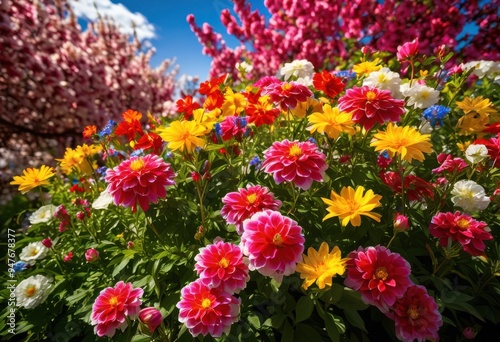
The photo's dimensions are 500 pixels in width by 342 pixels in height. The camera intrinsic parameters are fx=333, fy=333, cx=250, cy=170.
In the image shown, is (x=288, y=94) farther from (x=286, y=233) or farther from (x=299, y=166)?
(x=286, y=233)

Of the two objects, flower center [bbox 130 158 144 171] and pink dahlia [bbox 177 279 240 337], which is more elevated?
flower center [bbox 130 158 144 171]

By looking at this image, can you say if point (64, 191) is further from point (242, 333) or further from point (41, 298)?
point (242, 333)

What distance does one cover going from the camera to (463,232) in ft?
3.76

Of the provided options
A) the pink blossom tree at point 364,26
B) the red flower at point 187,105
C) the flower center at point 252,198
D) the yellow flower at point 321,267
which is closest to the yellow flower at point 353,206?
the yellow flower at point 321,267

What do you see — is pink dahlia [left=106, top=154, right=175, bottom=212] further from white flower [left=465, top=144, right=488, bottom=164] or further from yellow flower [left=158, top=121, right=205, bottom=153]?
white flower [left=465, top=144, right=488, bottom=164]

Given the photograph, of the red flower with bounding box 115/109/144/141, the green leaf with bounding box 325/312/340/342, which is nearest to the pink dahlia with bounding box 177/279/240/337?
the green leaf with bounding box 325/312/340/342

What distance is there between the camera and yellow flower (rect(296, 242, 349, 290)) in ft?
3.20

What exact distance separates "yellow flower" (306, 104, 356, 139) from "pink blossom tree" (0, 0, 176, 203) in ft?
14.9

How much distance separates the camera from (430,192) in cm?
141

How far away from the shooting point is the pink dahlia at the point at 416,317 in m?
1.06

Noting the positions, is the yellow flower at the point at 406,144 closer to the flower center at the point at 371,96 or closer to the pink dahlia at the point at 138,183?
the flower center at the point at 371,96

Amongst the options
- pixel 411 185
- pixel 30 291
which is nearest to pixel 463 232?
pixel 411 185

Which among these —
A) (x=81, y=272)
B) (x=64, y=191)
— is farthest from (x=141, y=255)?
(x=64, y=191)

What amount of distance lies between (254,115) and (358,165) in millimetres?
522
